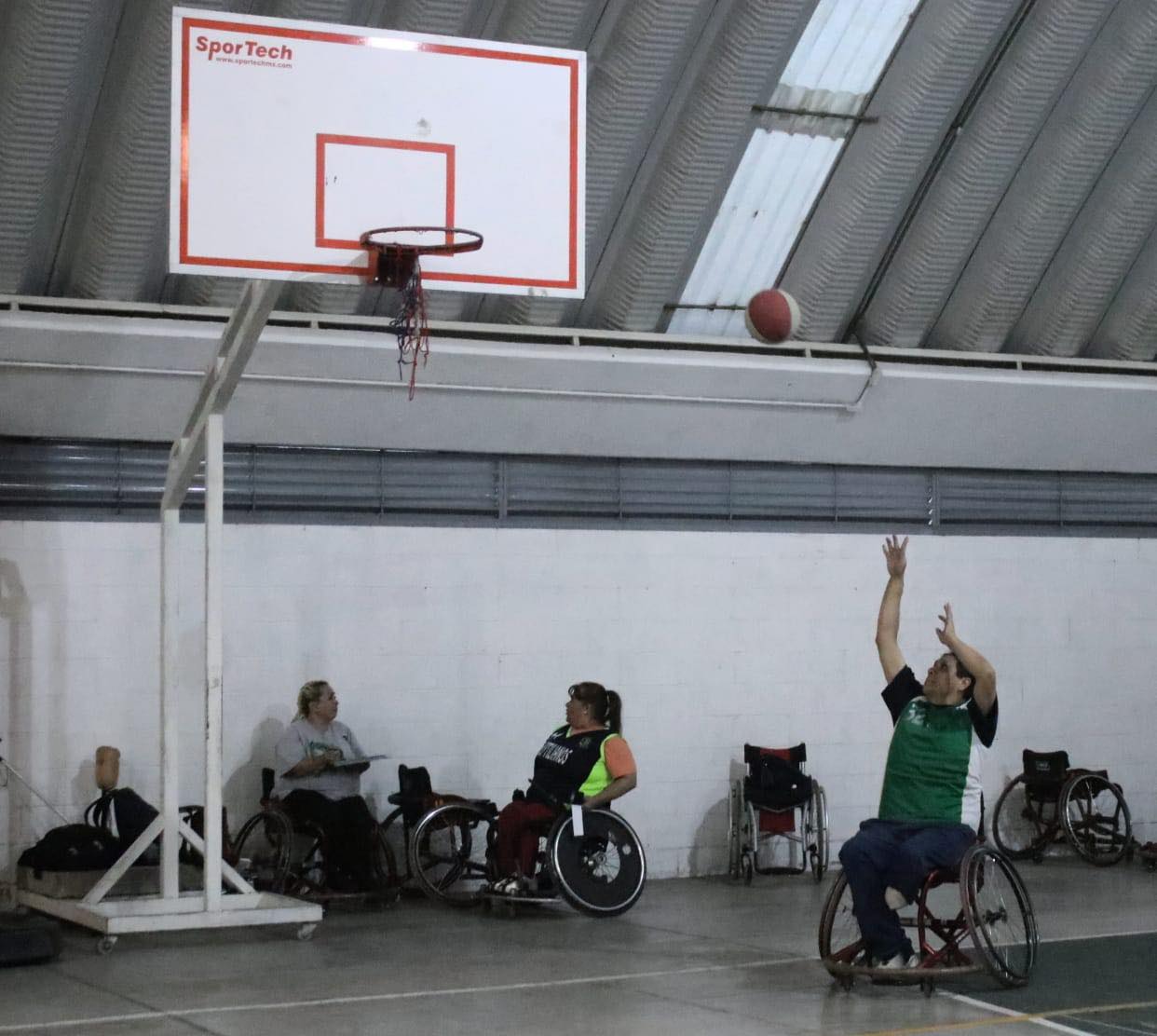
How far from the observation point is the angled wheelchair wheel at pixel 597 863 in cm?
844

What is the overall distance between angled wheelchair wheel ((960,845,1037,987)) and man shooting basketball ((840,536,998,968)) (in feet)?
0.46

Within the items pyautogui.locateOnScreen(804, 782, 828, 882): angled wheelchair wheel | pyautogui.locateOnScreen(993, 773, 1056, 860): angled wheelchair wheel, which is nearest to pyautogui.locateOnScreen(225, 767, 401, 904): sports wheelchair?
pyautogui.locateOnScreen(804, 782, 828, 882): angled wheelchair wheel

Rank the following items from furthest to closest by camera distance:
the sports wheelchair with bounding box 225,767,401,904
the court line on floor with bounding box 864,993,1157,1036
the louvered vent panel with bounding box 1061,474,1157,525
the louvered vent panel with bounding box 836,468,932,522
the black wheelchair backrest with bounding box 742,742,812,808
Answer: the louvered vent panel with bounding box 1061,474,1157,525
the louvered vent panel with bounding box 836,468,932,522
the black wheelchair backrest with bounding box 742,742,812,808
the sports wheelchair with bounding box 225,767,401,904
the court line on floor with bounding box 864,993,1157,1036

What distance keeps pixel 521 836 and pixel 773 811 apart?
6.48ft

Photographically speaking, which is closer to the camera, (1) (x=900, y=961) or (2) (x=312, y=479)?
(1) (x=900, y=961)

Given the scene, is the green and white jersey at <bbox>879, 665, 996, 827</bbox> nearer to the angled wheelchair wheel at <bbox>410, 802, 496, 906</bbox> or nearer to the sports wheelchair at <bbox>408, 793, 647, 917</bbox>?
the sports wheelchair at <bbox>408, 793, 647, 917</bbox>

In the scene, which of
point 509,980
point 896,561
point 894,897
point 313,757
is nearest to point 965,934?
point 894,897

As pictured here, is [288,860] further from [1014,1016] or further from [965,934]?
[1014,1016]

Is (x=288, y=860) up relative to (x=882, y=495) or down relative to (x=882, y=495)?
down

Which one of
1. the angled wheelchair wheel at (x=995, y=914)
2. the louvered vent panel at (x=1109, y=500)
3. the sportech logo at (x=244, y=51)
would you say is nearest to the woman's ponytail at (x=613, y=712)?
the angled wheelchair wheel at (x=995, y=914)

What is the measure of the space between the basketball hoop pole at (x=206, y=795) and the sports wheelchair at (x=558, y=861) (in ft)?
3.85

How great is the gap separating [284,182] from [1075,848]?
6.92 metres

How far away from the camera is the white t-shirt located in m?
9.04

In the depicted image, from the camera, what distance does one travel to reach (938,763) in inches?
264
